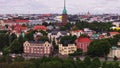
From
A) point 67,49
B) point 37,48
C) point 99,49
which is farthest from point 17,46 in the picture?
point 99,49

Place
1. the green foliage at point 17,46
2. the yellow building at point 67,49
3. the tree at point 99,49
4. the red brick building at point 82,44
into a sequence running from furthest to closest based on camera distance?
the red brick building at point 82,44 < the green foliage at point 17,46 < the yellow building at point 67,49 < the tree at point 99,49

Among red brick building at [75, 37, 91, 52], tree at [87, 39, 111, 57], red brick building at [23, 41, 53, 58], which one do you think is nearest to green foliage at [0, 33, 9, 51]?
red brick building at [23, 41, 53, 58]

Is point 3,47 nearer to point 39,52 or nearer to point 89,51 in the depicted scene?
point 39,52

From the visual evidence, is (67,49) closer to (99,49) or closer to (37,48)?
(37,48)

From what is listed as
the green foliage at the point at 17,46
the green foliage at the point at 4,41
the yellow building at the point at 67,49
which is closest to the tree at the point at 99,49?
the yellow building at the point at 67,49

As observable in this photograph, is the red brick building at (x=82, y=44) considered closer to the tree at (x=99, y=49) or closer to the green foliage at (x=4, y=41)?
the tree at (x=99, y=49)

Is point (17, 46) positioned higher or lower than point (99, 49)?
lower

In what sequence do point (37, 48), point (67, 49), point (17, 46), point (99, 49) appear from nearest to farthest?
point (99, 49)
point (67, 49)
point (37, 48)
point (17, 46)

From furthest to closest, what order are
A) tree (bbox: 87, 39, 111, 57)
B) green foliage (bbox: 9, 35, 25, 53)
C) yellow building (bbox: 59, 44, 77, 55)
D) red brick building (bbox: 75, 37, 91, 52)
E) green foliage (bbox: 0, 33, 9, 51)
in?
green foliage (bbox: 0, 33, 9, 51)
red brick building (bbox: 75, 37, 91, 52)
green foliage (bbox: 9, 35, 25, 53)
yellow building (bbox: 59, 44, 77, 55)
tree (bbox: 87, 39, 111, 57)

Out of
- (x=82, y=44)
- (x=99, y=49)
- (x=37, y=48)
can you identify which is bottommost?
(x=82, y=44)

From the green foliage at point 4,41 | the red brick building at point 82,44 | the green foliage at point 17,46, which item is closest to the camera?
the green foliage at point 17,46

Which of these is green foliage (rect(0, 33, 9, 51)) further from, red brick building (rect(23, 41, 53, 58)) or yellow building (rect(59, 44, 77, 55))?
yellow building (rect(59, 44, 77, 55))
